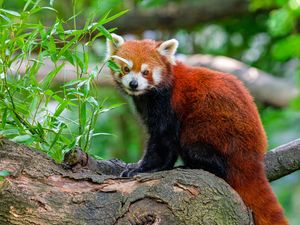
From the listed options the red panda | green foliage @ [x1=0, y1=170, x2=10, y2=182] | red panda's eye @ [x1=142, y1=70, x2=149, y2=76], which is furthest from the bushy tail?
green foliage @ [x1=0, y1=170, x2=10, y2=182]

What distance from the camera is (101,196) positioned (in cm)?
298

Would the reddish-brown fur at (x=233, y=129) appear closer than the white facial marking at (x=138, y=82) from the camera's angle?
Yes

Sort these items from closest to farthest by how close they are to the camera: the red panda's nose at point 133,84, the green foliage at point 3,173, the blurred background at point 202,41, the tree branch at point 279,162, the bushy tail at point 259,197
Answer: the green foliage at point 3,173
the bushy tail at point 259,197
the tree branch at point 279,162
the red panda's nose at point 133,84
the blurred background at point 202,41

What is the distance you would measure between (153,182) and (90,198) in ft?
1.00

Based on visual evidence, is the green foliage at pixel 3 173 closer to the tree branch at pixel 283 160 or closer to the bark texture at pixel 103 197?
the bark texture at pixel 103 197

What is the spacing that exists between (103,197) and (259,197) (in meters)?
0.87

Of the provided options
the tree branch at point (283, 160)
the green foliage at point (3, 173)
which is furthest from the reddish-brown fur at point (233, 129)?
the green foliage at point (3, 173)

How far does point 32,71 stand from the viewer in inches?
128

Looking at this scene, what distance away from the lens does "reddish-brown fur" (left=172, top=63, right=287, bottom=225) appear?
11.0ft

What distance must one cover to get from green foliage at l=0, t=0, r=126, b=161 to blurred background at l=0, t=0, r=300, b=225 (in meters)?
3.33

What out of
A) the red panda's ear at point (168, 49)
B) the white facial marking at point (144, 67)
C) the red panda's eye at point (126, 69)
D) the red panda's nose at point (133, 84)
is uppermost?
the red panda's ear at point (168, 49)

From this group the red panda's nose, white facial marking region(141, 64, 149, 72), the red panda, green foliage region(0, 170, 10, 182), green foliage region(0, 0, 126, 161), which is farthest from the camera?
white facial marking region(141, 64, 149, 72)

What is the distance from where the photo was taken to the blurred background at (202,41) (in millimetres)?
7246

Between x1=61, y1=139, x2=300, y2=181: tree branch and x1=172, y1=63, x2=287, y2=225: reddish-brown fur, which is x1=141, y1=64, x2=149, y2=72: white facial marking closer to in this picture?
x1=172, y1=63, x2=287, y2=225: reddish-brown fur
